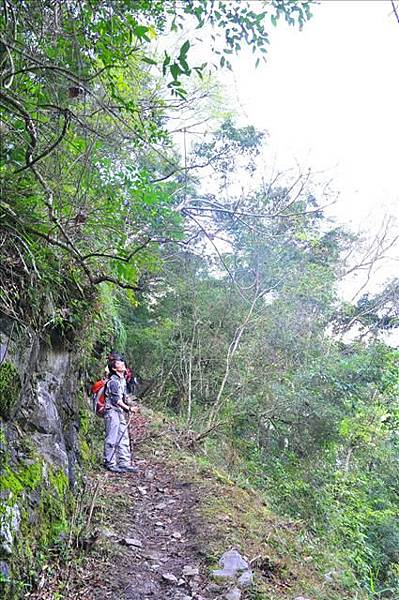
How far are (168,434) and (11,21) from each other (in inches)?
293

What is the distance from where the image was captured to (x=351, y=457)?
36.6 feet

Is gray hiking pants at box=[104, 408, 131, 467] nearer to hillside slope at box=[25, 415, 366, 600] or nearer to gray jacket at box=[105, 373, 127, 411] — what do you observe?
gray jacket at box=[105, 373, 127, 411]

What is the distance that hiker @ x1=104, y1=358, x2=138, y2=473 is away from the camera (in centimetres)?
629

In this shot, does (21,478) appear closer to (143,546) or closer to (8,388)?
(8,388)

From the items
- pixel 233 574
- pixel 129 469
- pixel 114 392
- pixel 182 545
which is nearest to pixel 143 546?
pixel 182 545

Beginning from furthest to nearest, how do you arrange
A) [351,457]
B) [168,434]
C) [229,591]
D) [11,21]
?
[351,457], [168,434], [229,591], [11,21]

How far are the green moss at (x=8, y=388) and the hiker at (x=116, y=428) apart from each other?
3168 mm

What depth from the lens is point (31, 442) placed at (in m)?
3.49

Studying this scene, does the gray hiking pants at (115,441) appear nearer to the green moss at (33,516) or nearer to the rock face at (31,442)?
the rock face at (31,442)

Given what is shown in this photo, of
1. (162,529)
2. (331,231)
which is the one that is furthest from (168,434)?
(331,231)

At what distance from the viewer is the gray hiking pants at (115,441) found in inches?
247

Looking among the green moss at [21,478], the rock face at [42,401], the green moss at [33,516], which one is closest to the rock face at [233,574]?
the green moss at [33,516]

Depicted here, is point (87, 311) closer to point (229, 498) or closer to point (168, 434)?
point (229, 498)

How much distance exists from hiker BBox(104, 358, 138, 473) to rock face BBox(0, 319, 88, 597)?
178 cm
